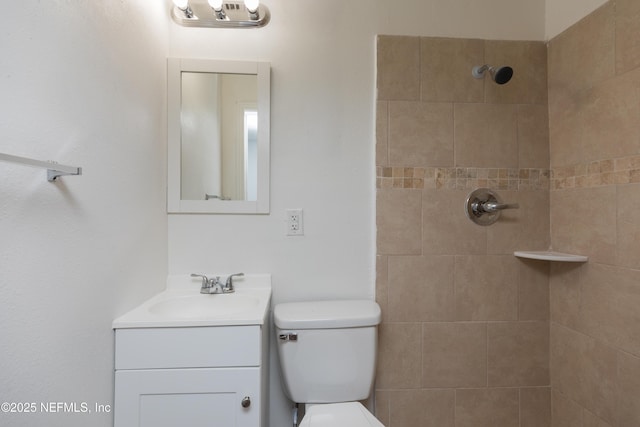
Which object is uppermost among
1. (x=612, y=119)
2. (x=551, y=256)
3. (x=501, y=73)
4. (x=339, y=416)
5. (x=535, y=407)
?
(x=501, y=73)

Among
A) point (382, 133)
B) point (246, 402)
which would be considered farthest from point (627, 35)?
point (246, 402)

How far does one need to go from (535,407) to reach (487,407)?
24 cm

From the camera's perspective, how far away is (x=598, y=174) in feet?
3.76

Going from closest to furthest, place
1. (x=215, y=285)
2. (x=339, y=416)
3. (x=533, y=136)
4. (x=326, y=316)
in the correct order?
1. (x=339, y=416)
2. (x=326, y=316)
3. (x=215, y=285)
4. (x=533, y=136)

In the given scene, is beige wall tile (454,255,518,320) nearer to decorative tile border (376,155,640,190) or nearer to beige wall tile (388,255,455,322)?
beige wall tile (388,255,455,322)

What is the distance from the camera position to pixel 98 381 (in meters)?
0.84

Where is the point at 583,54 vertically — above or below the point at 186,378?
above

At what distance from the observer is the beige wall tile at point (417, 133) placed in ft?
4.38

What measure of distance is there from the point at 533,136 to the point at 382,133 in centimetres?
74

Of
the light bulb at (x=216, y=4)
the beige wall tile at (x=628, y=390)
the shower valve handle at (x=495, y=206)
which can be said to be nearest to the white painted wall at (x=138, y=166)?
the light bulb at (x=216, y=4)

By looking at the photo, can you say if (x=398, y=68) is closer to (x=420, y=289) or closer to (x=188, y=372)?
(x=420, y=289)

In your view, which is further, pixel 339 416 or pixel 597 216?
pixel 597 216

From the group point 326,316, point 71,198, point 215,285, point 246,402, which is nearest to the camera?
point 71,198

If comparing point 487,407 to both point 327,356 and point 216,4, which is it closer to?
point 327,356
